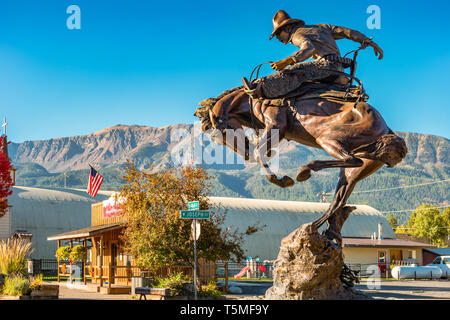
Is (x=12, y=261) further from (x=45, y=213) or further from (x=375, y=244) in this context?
(x=375, y=244)

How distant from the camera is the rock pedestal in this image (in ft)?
28.8

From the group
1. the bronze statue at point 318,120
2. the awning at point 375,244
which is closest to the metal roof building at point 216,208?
the awning at point 375,244

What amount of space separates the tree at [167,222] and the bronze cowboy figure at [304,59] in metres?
8.97

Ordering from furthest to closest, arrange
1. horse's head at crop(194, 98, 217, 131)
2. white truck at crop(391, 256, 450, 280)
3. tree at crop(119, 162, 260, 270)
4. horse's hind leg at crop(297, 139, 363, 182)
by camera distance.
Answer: white truck at crop(391, 256, 450, 280), tree at crop(119, 162, 260, 270), horse's head at crop(194, 98, 217, 131), horse's hind leg at crop(297, 139, 363, 182)

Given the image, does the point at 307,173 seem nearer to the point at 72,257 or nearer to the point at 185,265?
the point at 185,265

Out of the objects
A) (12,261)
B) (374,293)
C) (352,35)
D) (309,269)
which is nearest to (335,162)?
(309,269)

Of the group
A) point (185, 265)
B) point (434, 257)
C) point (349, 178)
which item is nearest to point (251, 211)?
point (434, 257)

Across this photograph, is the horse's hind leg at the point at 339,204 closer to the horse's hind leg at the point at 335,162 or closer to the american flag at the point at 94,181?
the horse's hind leg at the point at 335,162

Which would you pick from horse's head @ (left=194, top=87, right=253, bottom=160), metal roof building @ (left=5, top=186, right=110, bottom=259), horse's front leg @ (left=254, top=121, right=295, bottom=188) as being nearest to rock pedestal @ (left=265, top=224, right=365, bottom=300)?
horse's front leg @ (left=254, top=121, right=295, bottom=188)

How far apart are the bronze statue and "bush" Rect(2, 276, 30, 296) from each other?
8910 mm

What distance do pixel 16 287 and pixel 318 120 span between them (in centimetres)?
1092

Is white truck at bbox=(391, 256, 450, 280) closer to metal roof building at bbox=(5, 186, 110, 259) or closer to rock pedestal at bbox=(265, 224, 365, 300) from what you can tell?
metal roof building at bbox=(5, 186, 110, 259)

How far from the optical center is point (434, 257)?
175ft
